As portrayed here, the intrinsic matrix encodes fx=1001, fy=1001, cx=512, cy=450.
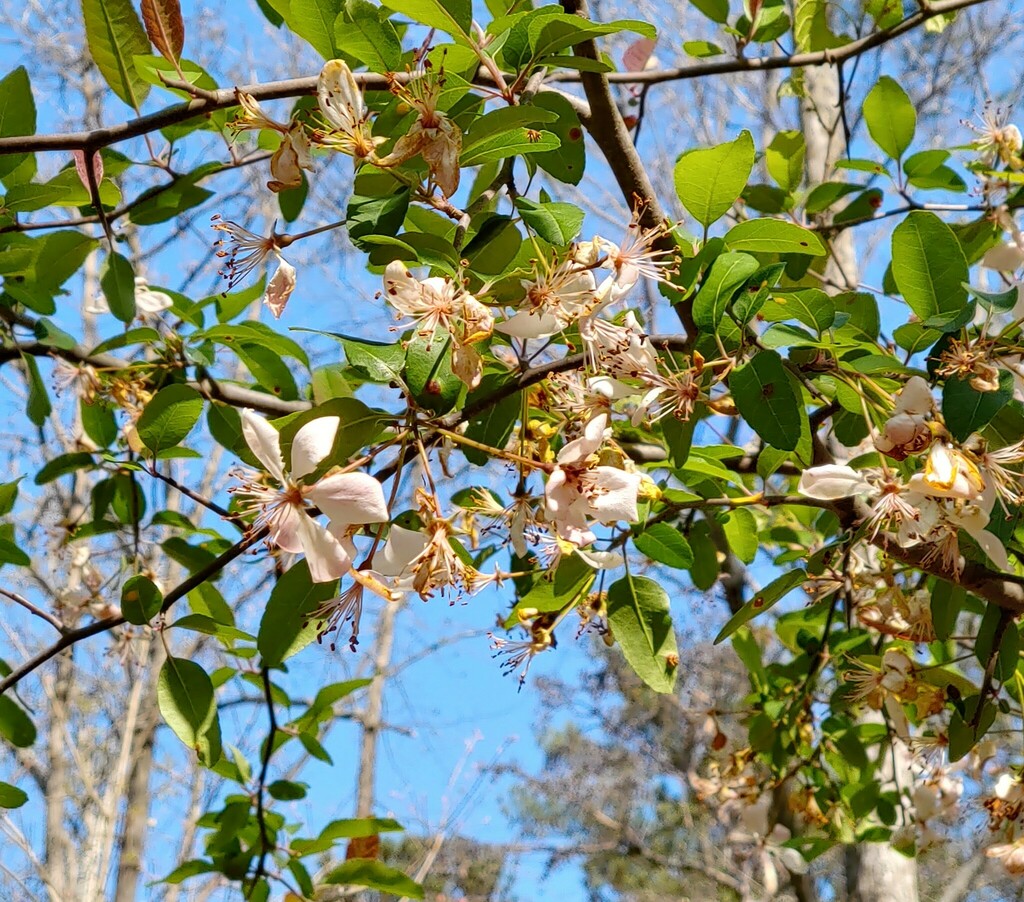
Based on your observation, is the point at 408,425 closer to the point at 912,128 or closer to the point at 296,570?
the point at 296,570

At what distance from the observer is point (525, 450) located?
86 centimetres

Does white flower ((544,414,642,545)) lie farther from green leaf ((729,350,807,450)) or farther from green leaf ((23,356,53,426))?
green leaf ((23,356,53,426))

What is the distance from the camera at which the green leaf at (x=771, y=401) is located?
2.58 feet

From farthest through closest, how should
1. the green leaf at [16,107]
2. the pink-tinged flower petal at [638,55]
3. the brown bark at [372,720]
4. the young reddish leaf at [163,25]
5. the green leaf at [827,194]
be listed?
the brown bark at [372,720], the green leaf at [827,194], the pink-tinged flower petal at [638,55], the green leaf at [16,107], the young reddish leaf at [163,25]

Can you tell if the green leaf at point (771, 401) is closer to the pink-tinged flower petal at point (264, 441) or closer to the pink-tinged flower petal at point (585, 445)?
the pink-tinged flower petal at point (585, 445)

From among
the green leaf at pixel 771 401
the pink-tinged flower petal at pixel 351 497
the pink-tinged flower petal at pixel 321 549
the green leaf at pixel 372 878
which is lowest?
the green leaf at pixel 372 878

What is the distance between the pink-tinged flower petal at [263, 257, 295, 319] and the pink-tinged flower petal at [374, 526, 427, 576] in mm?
239

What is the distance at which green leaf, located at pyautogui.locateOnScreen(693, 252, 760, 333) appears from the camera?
0.78 metres

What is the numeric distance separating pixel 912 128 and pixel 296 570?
1.00m

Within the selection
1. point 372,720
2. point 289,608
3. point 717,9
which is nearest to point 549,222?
point 289,608

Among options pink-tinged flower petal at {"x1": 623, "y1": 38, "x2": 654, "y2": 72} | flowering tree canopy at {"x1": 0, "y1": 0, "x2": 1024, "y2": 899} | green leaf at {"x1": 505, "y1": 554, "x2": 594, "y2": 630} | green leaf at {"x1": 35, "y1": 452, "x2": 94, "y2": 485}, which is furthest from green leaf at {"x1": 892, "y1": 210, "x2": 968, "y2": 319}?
green leaf at {"x1": 35, "y1": 452, "x2": 94, "y2": 485}

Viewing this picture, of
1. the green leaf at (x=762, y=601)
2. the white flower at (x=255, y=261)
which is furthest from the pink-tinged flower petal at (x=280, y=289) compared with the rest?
the green leaf at (x=762, y=601)

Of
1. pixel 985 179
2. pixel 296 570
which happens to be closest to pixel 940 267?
pixel 296 570

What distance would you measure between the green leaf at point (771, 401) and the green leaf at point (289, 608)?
363 millimetres
